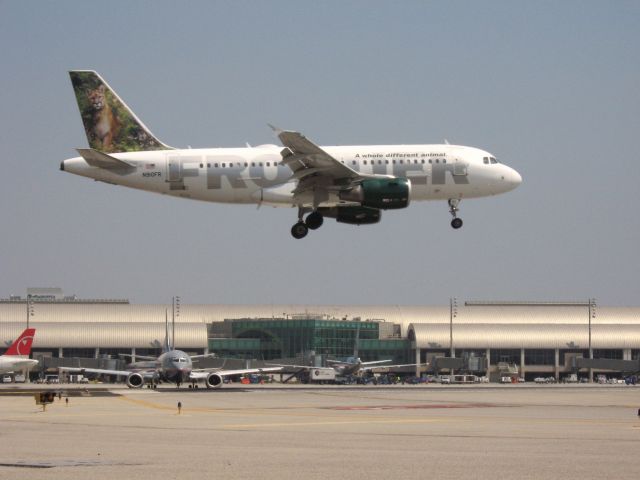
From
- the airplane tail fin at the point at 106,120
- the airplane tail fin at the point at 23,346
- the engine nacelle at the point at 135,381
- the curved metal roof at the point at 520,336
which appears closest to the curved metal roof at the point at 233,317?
the curved metal roof at the point at 520,336

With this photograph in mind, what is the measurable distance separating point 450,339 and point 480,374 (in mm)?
7757

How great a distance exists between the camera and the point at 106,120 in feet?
284

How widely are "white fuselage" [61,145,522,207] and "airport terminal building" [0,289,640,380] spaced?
9810 centimetres

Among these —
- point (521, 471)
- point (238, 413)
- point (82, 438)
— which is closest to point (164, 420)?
point (238, 413)

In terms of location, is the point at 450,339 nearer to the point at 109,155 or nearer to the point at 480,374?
the point at 480,374

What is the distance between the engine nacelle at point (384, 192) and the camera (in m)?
77.1

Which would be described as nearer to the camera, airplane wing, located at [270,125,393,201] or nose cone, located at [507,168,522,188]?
airplane wing, located at [270,125,393,201]

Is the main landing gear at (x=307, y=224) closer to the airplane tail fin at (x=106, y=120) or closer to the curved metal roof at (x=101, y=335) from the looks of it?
the airplane tail fin at (x=106, y=120)

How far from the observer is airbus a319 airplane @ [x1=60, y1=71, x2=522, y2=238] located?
7862cm

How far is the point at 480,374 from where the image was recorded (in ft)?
593

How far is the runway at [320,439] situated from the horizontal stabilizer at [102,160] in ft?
49.6

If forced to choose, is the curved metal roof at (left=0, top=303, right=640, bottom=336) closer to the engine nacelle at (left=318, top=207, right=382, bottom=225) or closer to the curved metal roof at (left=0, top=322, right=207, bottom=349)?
the curved metal roof at (left=0, top=322, right=207, bottom=349)

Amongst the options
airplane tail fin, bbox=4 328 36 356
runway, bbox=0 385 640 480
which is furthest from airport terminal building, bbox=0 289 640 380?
runway, bbox=0 385 640 480

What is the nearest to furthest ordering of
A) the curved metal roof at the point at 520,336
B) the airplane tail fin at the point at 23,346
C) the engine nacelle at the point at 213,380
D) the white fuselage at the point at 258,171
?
the white fuselage at the point at 258,171, the engine nacelle at the point at 213,380, the airplane tail fin at the point at 23,346, the curved metal roof at the point at 520,336
